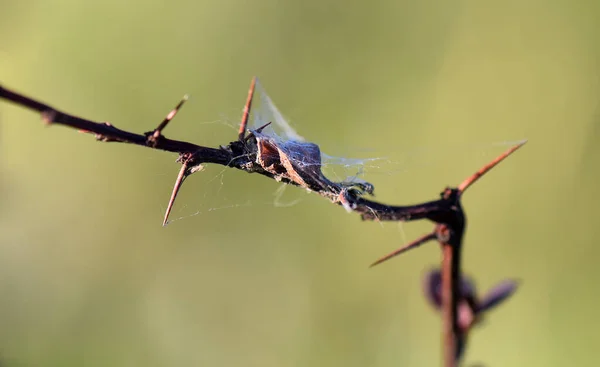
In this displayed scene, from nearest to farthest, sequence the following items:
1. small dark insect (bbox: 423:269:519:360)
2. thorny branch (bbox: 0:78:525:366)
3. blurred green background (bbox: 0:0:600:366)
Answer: thorny branch (bbox: 0:78:525:366) → small dark insect (bbox: 423:269:519:360) → blurred green background (bbox: 0:0:600:366)

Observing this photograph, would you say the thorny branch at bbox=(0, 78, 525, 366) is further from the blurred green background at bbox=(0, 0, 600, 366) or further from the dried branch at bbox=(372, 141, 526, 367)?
the blurred green background at bbox=(0, 0, 600, 366)

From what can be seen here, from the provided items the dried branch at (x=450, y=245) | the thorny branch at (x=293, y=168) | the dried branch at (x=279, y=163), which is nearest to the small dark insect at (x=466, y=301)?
the dried branch at (x=450, y=245)

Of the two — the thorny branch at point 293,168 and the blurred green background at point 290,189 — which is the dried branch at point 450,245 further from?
the blurred green background at point 290,189

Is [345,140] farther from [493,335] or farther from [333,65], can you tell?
[493,335]

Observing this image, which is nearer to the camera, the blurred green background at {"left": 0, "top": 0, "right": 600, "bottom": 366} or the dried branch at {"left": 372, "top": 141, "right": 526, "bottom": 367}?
the dried branch at {"left": 372, "top": 141, "right": 526, "bottom": 367}

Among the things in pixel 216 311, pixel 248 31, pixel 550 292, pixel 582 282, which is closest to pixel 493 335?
pixel 550 292

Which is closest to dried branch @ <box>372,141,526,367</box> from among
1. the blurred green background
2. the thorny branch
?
the thorny branch

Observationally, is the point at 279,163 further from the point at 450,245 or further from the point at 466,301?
the point at 466,301

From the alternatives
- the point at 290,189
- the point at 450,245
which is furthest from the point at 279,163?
the point at 290,189
